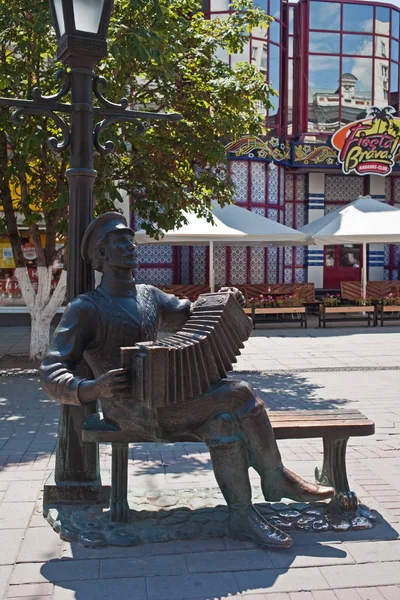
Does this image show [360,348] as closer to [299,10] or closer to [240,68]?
[240,68]

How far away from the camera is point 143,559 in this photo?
336 centimetres

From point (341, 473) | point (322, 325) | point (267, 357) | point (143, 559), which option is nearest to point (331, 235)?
point (322, 325)

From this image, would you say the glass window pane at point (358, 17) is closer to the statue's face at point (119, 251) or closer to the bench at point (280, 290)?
the bench at point (280, 290)

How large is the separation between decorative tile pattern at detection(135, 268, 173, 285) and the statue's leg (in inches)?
540

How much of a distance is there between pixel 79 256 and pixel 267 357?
700 centimetres

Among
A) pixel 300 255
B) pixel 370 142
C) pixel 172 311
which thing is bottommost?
pixel 300 255

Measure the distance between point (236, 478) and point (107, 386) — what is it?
865 mm

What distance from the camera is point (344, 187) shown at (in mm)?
19656

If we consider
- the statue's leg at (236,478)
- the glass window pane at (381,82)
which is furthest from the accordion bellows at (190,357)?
the glass window pane at (381,82)

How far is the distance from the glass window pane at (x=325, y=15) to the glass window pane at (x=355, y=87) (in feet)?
3.61

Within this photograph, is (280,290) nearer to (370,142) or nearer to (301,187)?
(301,187)

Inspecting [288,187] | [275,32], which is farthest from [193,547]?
[275,32]

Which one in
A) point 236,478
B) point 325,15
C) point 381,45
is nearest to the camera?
point 236,478

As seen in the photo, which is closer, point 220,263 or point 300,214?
point 220,263
